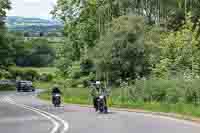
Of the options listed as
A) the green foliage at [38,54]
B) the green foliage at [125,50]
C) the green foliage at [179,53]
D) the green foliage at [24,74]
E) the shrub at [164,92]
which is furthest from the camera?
the green foliage at [38,54]

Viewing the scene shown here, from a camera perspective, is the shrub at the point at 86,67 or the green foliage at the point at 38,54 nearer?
the shrub at the point at 86,67

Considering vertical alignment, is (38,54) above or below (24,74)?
above

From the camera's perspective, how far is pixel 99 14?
66.3 meters

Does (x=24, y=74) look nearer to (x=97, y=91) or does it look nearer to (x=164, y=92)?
(x=164, y=92)

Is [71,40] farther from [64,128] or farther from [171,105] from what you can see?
[64,128]

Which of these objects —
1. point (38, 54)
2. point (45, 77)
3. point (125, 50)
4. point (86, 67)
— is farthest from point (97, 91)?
point (38, 54)

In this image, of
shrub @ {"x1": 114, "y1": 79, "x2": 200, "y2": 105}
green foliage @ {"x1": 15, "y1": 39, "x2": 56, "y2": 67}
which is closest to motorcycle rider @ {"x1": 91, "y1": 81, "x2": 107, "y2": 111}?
shrub @ {"x1": 114, "y1": 79, "x2": 200, "y2": 105}

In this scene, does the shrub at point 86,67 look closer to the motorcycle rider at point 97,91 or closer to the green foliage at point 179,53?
the green foliage at point 179,53

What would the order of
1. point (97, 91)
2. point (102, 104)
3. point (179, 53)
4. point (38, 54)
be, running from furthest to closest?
point (38, 54), point (179, 53), point (97, 91), point (102, 104)

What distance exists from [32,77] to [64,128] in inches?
4312

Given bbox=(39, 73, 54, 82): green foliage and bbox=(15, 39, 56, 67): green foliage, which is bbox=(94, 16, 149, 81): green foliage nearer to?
bbox=(39, 73, 54, 82): green foliage

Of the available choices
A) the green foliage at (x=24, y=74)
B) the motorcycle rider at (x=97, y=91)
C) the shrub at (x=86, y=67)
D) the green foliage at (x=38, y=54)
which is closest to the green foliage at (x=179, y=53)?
the motorcycle rider at (x=97, y=91)

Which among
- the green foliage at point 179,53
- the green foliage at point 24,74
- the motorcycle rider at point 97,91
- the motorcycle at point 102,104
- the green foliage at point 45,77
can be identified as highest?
the green foliage at point 179,53

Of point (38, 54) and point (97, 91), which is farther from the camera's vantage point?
point (38, 54)
